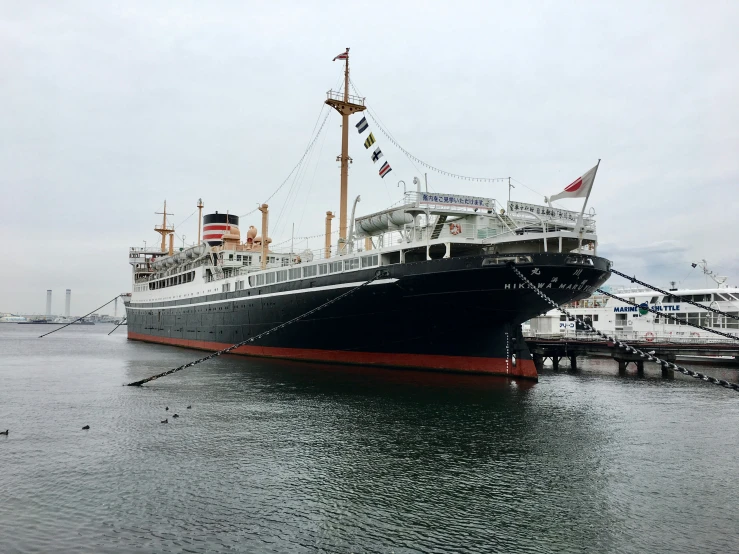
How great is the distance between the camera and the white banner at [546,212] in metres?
30.3

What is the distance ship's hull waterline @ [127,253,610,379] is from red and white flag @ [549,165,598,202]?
9.88ft

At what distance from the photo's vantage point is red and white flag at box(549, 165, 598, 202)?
25609mm

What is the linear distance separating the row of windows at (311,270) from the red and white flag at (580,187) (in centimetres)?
1135

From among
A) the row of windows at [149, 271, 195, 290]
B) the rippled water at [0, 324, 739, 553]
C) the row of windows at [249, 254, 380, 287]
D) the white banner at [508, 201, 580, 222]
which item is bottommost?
the rippled water at [0, 324, 739, 553]

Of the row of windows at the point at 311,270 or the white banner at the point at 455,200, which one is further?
the row of windows at the point at 311,270

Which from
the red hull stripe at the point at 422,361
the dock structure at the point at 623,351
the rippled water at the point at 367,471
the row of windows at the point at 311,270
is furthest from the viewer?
the dock structure at the point at 623,351

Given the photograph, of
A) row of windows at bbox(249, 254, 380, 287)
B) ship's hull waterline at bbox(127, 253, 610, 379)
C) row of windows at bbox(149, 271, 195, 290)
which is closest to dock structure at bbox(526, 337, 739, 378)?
ship's hull waterline at bbox(127, 253, 610, 379)

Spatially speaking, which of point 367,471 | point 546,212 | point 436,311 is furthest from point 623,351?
point 367,471

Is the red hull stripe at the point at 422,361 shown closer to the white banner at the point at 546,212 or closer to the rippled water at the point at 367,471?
the rippled water at the point at 367,471

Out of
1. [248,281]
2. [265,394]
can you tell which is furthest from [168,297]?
[265,394]

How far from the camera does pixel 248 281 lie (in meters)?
46.0

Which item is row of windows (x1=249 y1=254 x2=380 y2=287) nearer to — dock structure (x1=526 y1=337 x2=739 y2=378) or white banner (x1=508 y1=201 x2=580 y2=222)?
white banner (x1=508 y1=201 x2=580 y2=222)

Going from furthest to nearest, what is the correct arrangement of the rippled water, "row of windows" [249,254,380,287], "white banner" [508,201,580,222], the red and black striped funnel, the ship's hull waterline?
the red and black striped funnel < "row of windows" [249,254,380,287] < "white banner" [508,201,580,222] < the ship's hull waterline < the rippled water

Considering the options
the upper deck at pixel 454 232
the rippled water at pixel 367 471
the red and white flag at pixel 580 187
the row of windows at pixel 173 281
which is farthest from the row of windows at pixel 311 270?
the row of windows at pixel 173 281
